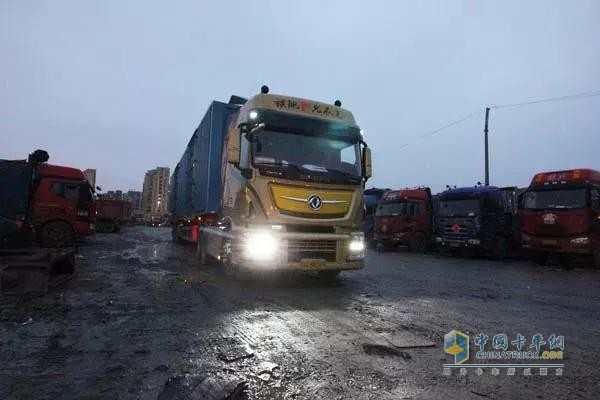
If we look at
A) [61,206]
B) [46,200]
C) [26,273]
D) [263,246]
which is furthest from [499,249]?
[46,200]

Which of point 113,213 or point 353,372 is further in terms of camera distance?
point 113,213

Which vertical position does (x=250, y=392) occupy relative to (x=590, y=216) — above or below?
below

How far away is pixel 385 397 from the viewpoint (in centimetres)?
266

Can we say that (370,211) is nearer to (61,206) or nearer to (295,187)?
(61,206)

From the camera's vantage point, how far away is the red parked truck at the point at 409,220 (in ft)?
55.9

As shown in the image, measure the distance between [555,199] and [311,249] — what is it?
10202 millimetres

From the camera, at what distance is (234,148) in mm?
6730

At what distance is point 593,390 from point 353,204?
454cm

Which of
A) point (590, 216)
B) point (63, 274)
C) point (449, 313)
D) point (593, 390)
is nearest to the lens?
point (593, 390)

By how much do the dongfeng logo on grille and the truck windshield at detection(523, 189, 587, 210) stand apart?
9.93 m

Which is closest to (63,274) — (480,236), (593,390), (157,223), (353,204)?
(353,204)

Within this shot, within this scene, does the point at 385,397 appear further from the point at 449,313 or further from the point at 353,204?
the point at 353,204

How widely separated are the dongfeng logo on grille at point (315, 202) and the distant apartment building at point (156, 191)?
44.2 m

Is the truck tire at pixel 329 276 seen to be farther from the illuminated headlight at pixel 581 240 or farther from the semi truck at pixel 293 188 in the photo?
the illuminated headlight at pixel 581 240
